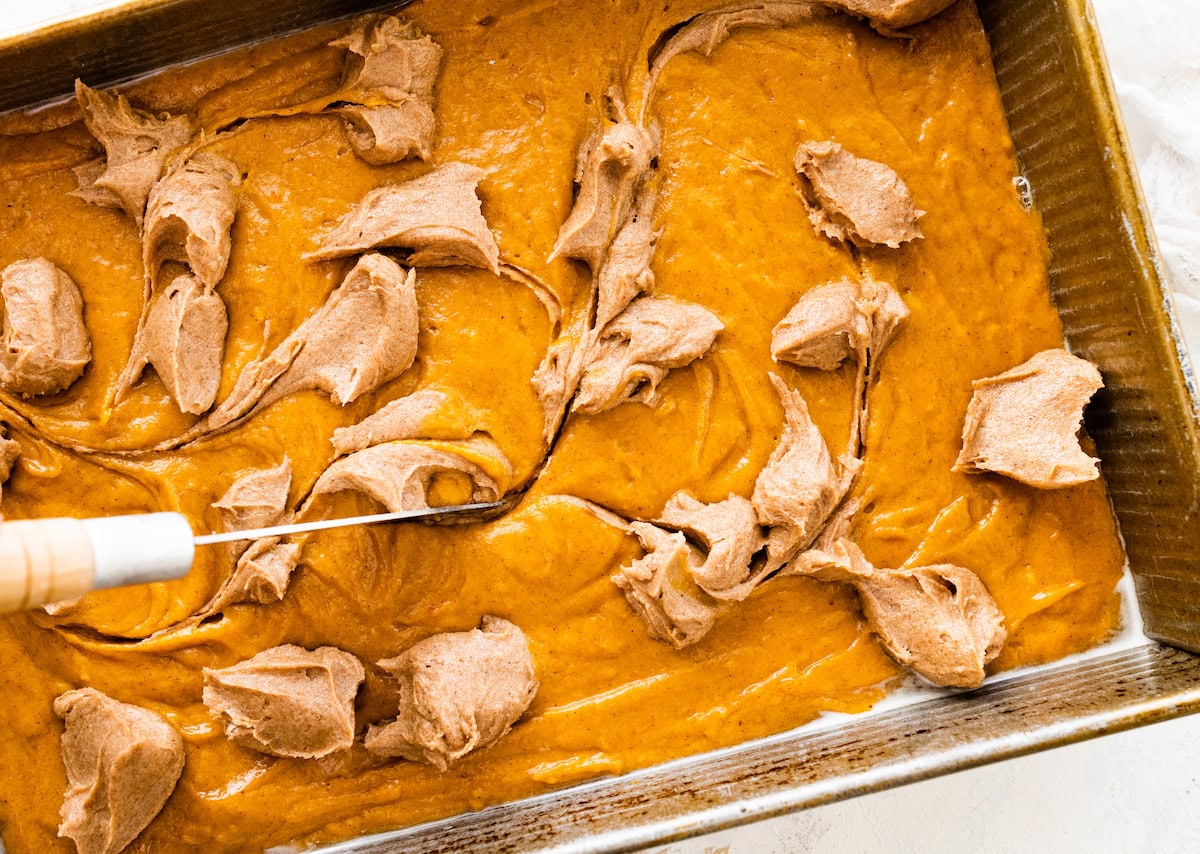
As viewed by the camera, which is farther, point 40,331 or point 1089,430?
point 1089,430

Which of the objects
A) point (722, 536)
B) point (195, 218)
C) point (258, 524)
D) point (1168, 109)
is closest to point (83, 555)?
point (258, 524)

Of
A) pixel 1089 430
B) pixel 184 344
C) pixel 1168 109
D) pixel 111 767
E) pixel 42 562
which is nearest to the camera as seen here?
pixel 42 562

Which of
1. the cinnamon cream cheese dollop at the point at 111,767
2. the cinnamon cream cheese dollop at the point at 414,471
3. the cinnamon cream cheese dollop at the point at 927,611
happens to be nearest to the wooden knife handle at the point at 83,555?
the cinnamon cream cheese dollop at the point at 414,471

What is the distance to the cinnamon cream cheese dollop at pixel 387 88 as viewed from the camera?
99.5 inches

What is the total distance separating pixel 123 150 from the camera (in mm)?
2529

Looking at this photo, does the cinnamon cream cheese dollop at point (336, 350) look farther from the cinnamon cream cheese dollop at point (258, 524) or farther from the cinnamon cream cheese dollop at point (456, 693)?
the cinnamon cream cheese dollop at point (456, 693)

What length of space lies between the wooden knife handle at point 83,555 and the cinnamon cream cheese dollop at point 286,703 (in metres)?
0.80

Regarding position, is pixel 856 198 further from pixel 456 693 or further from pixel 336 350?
pixel 456 693

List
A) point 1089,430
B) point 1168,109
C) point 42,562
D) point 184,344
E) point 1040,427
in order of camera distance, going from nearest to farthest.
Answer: point 42,562 → point 184,344 → point 1040,427 → point 1089,430 → point 1168,109

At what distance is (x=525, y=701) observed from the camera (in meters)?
2.52

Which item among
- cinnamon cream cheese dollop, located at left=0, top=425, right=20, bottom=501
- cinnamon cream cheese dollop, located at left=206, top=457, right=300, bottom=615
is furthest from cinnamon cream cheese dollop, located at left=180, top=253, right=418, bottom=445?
cinnamon cream cheese dollop, located at left=0, top=425, right=20, bottom=501

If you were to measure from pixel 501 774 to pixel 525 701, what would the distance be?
228 millimetres

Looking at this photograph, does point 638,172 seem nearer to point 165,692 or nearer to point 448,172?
point 448,172

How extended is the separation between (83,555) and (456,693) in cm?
103
